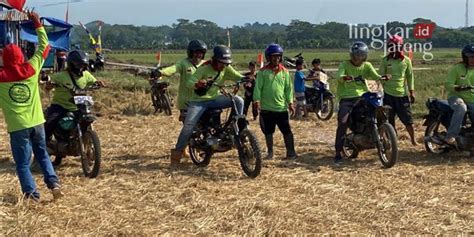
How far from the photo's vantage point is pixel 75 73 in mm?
8352

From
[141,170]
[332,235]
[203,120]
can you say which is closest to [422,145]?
[203,120]

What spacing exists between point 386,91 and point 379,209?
13.6 ft

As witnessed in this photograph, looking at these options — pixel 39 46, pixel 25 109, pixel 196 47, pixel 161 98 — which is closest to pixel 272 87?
pixel 196 47

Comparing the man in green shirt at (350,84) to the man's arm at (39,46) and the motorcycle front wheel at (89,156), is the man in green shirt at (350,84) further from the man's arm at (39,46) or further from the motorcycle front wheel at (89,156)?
the man's arm at (39,46)

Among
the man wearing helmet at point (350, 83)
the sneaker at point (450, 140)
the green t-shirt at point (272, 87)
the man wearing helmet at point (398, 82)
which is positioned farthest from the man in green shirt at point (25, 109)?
the man wearing helmet at point (398, 82)

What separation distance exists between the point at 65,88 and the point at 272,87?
280 centimetres

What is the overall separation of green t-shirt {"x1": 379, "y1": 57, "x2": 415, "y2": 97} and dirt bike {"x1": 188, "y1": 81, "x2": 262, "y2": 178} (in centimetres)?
286

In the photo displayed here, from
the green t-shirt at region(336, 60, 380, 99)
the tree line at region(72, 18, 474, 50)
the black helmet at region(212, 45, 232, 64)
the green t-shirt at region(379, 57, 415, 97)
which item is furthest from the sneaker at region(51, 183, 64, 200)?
the tree line at region(72, 18, 474, 50)

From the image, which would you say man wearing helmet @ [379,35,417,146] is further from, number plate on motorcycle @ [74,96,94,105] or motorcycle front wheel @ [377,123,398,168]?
number plate on motorcycle @ [74,96,94,105]

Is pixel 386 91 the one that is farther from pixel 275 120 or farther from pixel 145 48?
pixel 145 48

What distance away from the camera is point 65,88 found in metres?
8.26

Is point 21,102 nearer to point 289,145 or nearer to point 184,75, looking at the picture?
point 184,75

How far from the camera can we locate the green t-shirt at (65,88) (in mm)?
8250

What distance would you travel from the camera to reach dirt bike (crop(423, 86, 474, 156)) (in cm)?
899
